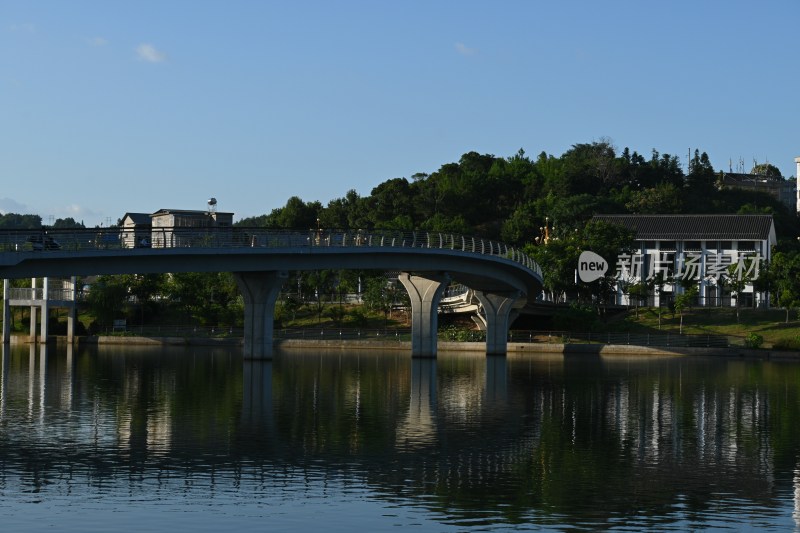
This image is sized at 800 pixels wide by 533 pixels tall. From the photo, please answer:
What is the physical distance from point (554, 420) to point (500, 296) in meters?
56.6

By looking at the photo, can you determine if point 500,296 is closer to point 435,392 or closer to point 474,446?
point 435,392

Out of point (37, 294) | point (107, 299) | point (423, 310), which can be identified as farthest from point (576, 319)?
point (37, 294)

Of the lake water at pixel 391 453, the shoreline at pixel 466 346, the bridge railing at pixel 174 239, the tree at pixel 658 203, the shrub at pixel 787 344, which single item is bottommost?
the lake water at pixel 391 453

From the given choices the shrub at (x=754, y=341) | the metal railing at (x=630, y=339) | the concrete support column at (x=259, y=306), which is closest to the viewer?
the concrete support column at (x=259, y=306)

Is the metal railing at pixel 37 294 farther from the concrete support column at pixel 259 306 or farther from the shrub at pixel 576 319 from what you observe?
the shrub at pixel 576 319

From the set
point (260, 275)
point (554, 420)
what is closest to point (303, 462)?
point (554, 420)

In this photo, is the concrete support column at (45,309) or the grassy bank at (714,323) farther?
the grassy bank at (714,323)

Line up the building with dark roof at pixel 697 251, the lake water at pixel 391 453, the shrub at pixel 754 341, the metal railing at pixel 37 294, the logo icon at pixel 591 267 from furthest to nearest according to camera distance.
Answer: the building with dark roof at pixel 697 251 < the logo icon at pixel 591 267 < the metal railing at pixel 37 294 < the shrub at pixel 754 341 < the lake water at pixel 391 453

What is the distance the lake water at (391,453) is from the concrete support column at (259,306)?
9.09 meters

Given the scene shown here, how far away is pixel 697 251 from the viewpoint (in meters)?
143

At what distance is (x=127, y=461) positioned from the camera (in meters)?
34.6

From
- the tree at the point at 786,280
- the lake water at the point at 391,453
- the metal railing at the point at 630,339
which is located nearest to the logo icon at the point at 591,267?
the metal railing at the point at 630,339

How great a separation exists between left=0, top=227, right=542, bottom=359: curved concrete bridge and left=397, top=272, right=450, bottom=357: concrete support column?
8 cm

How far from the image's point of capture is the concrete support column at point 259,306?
7831 centimetres
